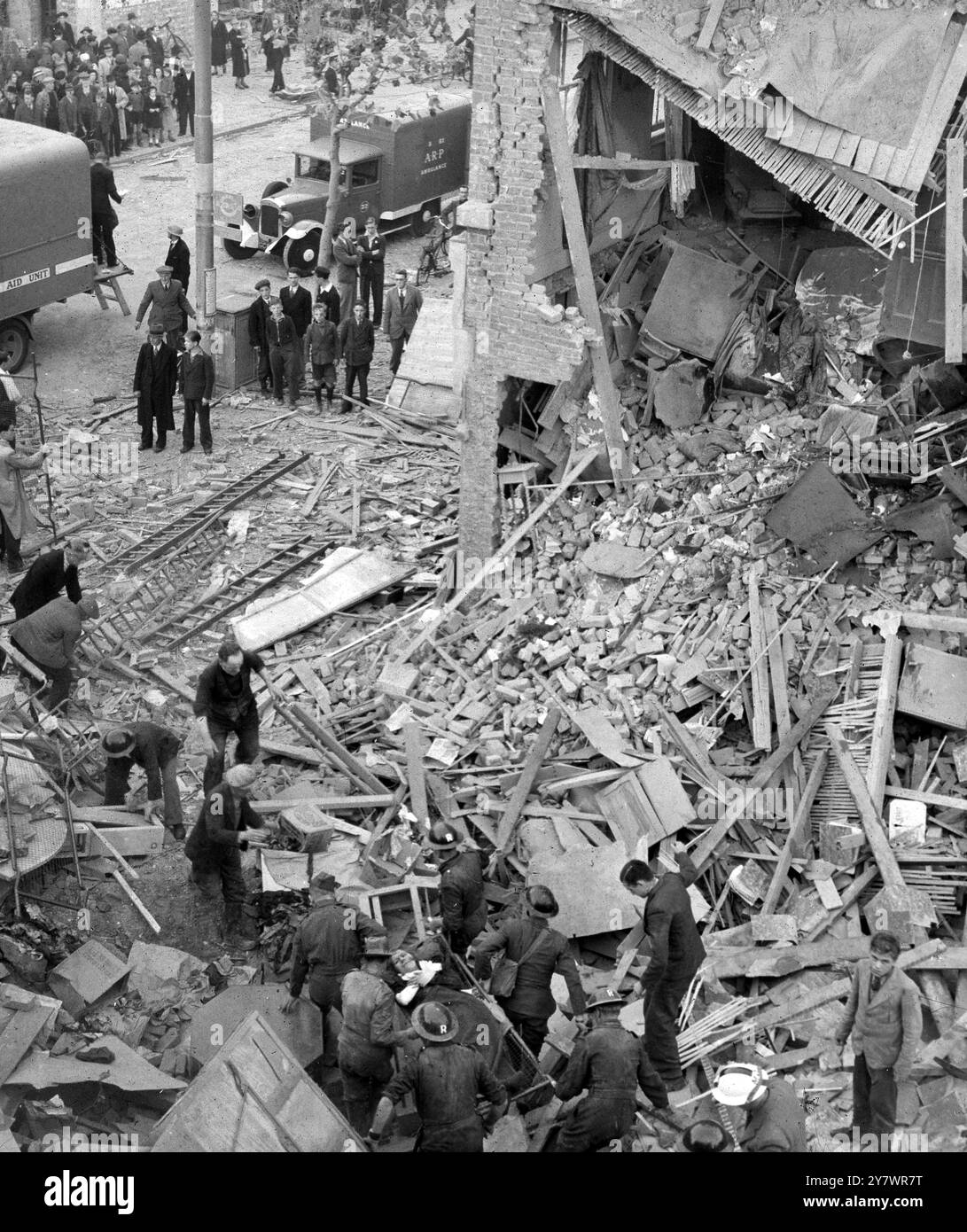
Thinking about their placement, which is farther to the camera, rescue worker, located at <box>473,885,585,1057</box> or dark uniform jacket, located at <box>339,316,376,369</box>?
dark uniform jacket, located at <box>339,316,376,369</box>

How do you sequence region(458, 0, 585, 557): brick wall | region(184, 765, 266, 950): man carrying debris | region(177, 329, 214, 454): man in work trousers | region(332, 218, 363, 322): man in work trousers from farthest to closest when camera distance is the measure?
region(332, 218, 363, 322): man in work trousers
region(177, 329, 214, 454): man in work trousers
region(458, 0, 585, 557): brick wall
region(184, 765, 266, 950): man carrying debris

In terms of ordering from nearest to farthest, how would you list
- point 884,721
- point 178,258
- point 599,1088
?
1. point 599,1088
2. point 884,721
3. point 178,258

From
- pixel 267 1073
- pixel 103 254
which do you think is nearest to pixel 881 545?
pixel 267 1073

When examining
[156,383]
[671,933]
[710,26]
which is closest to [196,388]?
[156,383]

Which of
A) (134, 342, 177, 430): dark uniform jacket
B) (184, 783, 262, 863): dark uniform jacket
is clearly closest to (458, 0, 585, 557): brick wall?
(184, 783, 262, 863): dark uniform jacket

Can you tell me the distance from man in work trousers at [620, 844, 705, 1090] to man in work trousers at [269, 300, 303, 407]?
445 inches

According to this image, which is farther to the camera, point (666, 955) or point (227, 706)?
point (227, 706)

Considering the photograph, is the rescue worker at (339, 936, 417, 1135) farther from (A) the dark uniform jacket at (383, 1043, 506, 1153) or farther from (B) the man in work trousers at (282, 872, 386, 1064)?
(A) the dark uniform jacket at (383, 1043, 506, 1153)

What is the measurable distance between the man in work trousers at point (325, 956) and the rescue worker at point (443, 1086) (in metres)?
1.19

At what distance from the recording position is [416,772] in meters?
12.1

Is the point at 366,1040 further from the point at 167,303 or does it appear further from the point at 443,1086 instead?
the point at 167,303

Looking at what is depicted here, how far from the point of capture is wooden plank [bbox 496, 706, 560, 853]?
1152cm

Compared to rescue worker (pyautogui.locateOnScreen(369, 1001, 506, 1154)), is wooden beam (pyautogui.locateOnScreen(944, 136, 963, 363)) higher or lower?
higher

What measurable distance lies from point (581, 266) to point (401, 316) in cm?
683
